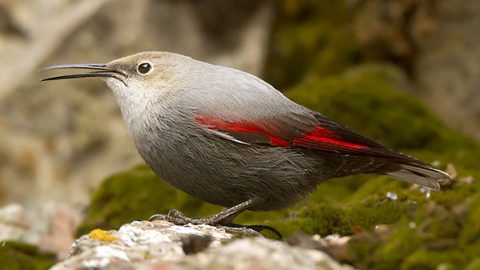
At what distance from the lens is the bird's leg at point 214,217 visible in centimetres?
519

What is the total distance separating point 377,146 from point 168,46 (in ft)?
23.5

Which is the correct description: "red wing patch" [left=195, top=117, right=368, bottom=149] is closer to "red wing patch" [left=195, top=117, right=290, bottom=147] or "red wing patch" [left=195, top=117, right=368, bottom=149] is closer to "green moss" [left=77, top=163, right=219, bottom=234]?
"red wing patch" [left=195, top=117, right=290, bottom=147]

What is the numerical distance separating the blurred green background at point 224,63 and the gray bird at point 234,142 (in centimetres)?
207

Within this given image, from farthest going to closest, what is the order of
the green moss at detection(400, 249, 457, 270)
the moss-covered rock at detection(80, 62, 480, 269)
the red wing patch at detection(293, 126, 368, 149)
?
1. the red wing patch at detection(293, 126, 368, 149)
2. the moss-covered rock at detection(80, 62, 480, 269)
3. the green moss at detection(400, 249, 457, 270)

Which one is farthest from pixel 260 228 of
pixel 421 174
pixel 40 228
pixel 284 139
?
pixel 40 228

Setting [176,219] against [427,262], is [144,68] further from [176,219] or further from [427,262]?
[427,262]

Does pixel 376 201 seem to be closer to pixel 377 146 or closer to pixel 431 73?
pixel 377 146

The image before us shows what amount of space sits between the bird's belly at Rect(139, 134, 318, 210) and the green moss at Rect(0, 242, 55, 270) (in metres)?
1.39

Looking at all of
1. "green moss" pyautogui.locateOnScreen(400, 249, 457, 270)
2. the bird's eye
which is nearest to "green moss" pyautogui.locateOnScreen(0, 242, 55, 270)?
the bird's eye

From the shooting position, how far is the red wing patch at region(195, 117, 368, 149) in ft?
17.9

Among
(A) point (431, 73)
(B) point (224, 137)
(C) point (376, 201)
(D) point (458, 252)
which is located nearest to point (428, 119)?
(A) point (431, 73)

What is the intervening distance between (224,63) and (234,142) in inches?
283

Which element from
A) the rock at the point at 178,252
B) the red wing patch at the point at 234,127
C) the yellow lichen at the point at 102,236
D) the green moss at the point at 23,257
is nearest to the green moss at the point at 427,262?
Answer: the rock at the point at 178,252

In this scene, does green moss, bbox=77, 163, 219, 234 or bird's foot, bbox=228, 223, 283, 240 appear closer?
bird's foot, bbox=228, 223, 283, 240
